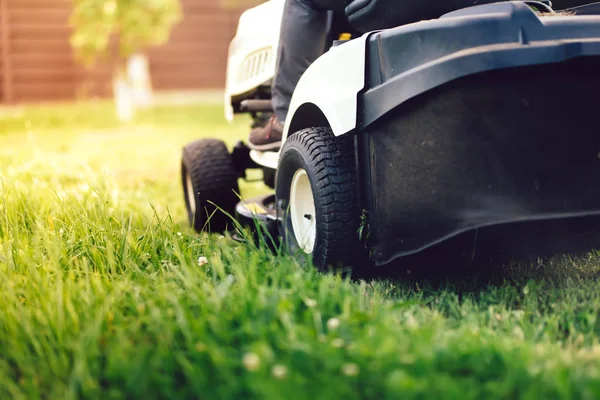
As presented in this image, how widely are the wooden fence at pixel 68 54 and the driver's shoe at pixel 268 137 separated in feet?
30.7

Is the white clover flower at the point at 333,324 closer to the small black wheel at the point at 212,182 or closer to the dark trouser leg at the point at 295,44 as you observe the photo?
the dark trouser leg at the point at 295,44

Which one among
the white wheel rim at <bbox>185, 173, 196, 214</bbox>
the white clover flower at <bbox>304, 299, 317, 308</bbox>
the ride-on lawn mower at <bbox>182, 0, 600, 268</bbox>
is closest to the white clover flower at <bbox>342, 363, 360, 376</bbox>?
the white clover flower at <bbox>304, 299, 317, 308</bbox>

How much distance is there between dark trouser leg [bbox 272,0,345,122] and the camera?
2852 mm

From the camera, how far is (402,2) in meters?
2.25

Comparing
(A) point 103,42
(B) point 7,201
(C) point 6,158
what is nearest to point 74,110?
(A) point 103,42

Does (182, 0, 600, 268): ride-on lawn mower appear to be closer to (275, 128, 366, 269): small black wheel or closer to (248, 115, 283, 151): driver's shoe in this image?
(275, 128, 366, 269): small black wheel

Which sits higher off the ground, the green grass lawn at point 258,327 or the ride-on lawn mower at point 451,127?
the ride-on lawn mower at point 451,127

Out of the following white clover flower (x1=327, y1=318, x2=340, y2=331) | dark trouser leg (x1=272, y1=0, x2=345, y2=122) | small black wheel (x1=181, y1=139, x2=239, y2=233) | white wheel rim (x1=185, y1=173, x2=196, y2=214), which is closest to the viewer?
white clover flower (x1=327, y1=318, x2=340, y2=331)

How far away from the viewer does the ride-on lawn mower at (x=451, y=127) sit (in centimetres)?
191

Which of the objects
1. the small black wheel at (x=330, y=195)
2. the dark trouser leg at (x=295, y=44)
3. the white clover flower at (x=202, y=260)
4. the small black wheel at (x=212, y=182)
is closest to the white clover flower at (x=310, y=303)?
the small black wheel at (x=330, y=195)

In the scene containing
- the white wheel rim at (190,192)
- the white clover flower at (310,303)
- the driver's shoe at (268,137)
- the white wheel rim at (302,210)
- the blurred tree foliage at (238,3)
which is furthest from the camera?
the blurred tree foliage at (238,3)

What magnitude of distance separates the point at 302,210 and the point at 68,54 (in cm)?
1041

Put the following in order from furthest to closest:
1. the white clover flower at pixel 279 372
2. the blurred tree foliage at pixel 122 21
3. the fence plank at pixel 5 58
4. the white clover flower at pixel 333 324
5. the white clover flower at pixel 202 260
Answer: the fence plank at pixel 5 58
the blurred tree foliage at pixel 122 21
the white clover flower at pixel 202 260
the white clover flower at pixel 333 324
the white clover flower at pixel 279 372

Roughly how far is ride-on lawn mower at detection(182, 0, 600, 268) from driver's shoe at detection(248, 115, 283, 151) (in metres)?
0.77
